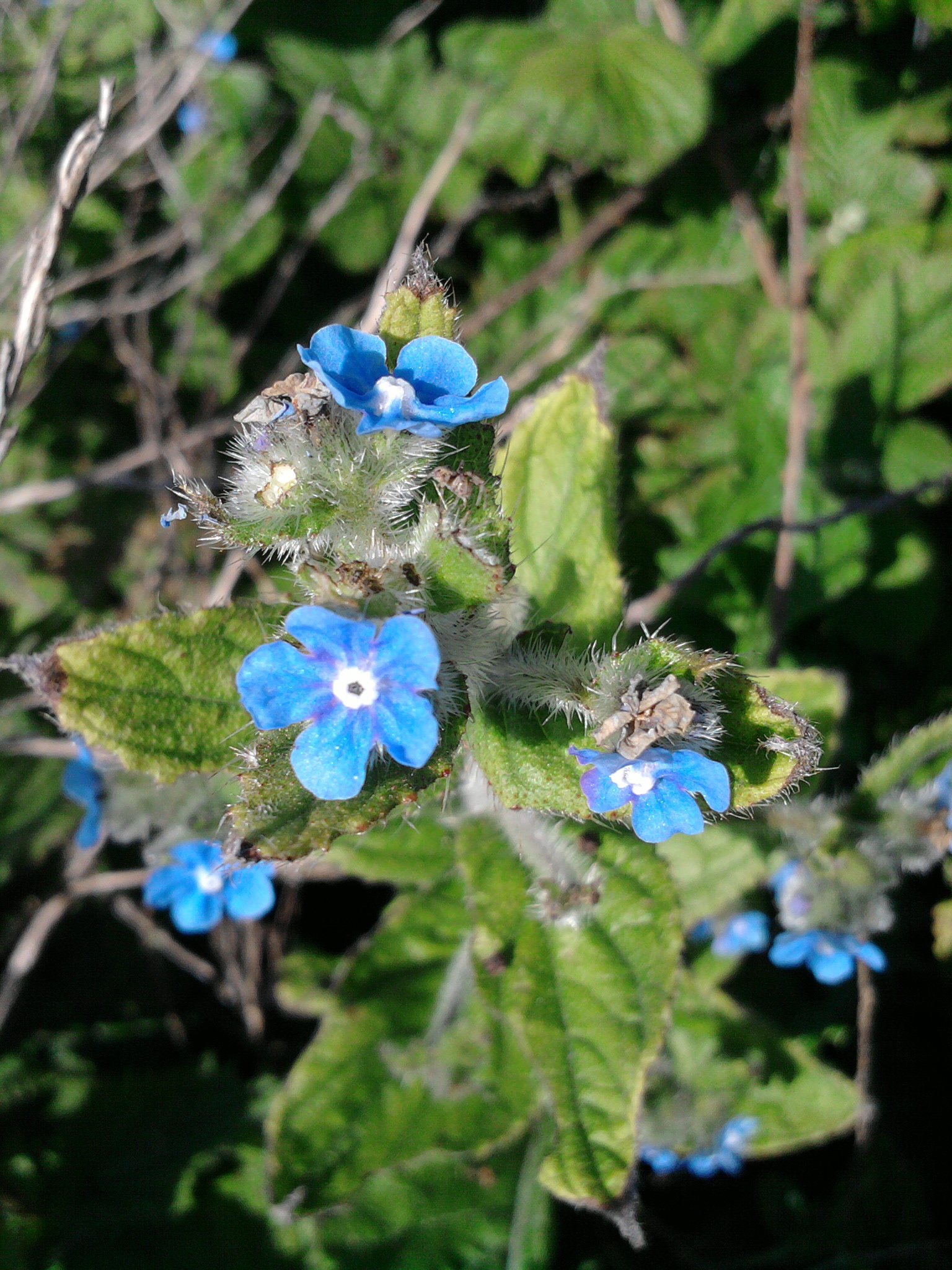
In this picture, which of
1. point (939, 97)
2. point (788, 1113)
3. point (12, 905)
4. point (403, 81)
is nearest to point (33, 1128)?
point (12, 905)

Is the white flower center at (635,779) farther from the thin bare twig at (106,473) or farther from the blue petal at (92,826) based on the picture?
the thin bare twig at (106,473)

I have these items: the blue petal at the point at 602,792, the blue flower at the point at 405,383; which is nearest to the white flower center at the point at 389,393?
the blue flower at the point at 405,383

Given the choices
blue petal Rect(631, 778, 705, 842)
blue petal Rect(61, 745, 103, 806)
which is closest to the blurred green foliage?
blue petal Rect(61, 745, 103, 806)

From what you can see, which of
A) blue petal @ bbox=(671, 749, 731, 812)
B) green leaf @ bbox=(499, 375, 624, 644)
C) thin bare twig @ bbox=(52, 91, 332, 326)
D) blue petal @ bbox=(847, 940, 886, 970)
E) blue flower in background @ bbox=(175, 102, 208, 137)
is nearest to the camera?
blue petal @ bbox=(671, 749, 731, 812)

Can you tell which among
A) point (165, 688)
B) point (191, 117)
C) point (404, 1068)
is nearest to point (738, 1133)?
point (404, 1068)

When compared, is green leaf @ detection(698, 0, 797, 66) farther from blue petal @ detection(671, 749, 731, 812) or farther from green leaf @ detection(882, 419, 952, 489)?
blue petal @ detection(671, 749, 731, 812)

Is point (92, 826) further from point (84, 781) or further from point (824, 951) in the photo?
point (824, 951)
